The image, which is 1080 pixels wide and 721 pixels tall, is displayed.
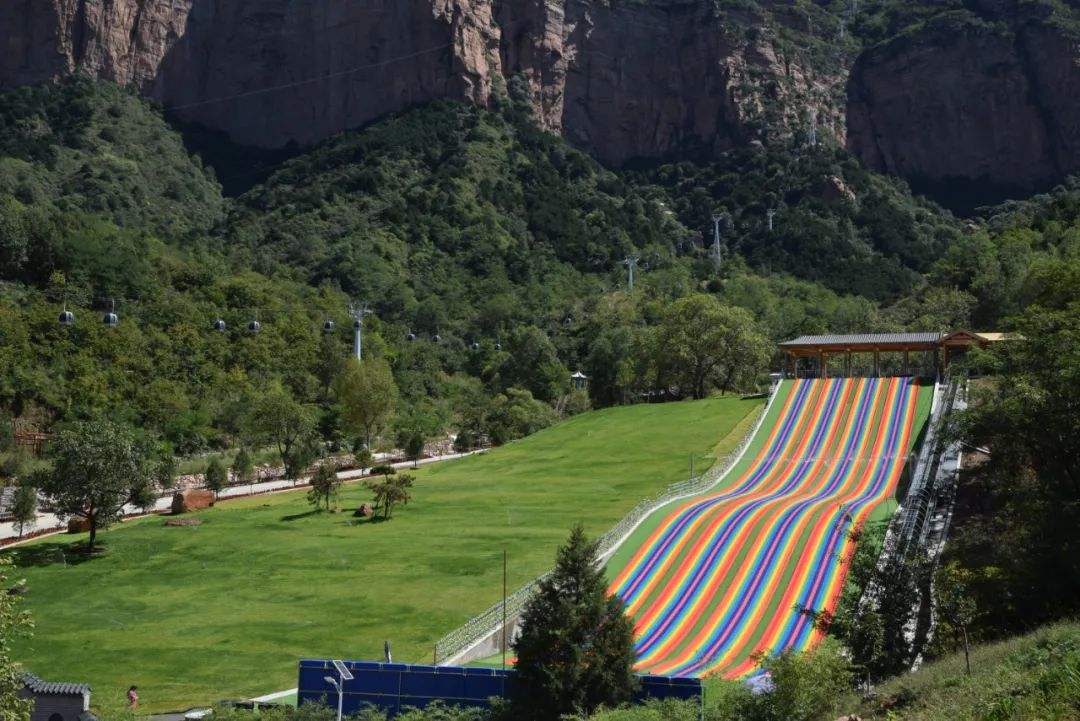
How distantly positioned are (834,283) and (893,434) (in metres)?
69.3

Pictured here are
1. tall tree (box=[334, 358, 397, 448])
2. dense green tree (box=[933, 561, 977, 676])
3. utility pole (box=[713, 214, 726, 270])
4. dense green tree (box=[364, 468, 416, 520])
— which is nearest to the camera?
dense green tree (box=[933, 561, 977, 676])

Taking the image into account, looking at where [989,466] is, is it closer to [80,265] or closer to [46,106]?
[80,265]

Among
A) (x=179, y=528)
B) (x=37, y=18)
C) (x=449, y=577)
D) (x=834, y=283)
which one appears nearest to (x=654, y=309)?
(x=834, y=283)

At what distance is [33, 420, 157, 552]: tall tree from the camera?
132 ft

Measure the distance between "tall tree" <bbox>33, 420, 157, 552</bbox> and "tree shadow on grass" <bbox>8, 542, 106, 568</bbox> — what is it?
442mm

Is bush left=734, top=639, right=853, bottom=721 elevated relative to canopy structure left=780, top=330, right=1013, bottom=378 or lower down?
lower down

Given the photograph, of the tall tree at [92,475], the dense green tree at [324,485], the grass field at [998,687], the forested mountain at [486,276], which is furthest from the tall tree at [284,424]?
the grass field at [998,687]

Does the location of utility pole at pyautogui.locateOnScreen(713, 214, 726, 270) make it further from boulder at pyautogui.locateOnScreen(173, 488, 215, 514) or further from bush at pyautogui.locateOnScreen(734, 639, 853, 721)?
bush at pyautogui.locateOnScreen(734, 639, 853, 721)

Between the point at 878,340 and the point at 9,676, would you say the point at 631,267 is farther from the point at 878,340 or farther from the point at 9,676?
the point at 9,676

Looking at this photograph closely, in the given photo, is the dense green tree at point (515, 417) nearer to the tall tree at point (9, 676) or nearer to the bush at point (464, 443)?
the bush at point (464, 443)

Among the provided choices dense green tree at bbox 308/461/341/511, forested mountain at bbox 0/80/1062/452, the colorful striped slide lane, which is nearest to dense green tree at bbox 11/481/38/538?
dense green tree at bbox 308/461/341/511

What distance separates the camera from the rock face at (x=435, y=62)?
142750 millimetres

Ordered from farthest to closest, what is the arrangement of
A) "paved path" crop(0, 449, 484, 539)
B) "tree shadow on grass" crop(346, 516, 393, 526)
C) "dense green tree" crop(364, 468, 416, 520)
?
"paved path" crop(0, 449, 484, 539)
"dense green tree" crop(364, 468, 416, 520)
"tree shadow on grass" crop(346, 516, 393, 526)

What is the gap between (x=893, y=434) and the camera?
4806cm
